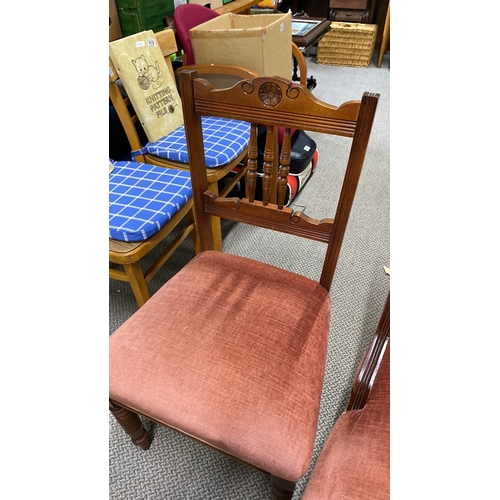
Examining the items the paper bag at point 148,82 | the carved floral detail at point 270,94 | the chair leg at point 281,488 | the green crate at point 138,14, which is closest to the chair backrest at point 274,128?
the carved floral detail at point 270,94

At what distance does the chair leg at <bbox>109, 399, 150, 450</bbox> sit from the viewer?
2.72 ft

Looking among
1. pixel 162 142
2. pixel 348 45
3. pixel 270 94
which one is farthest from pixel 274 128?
pixel 348 45

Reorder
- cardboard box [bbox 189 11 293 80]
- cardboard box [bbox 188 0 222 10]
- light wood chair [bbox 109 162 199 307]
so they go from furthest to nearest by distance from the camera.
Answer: cardboard box [bbox 188 0 222 10], cardboard box [bbox 189 11 293 80], light wood chair [bbox 109 162 199 307]

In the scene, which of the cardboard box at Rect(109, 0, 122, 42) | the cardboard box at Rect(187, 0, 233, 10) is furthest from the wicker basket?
the cardboard box at Rect(109, 0, 122, 42)

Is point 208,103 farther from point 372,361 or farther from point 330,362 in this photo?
point 330,362

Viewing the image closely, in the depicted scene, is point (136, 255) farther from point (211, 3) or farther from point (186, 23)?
point (211, 3)

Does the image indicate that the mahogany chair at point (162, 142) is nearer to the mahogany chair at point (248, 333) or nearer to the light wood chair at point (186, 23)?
the light wood chair at point (186, 23)

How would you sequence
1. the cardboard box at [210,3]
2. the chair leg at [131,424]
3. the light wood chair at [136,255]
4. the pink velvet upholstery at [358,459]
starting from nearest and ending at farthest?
the pink velvet upholstery at [358,459], the chair leg at [131,424], the light wood chair at [136,255], the cardboard box at [210,3]

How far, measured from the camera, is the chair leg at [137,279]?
1134 mm

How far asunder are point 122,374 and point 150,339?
0.09m

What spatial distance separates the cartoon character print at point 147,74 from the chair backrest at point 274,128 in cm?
71

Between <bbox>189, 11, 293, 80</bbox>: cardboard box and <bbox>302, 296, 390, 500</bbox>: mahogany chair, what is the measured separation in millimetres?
1289

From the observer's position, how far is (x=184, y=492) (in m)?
0.97

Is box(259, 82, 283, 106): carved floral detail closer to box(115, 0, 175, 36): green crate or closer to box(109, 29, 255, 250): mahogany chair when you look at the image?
box(109, 29, 255, 250): mahogany chair
